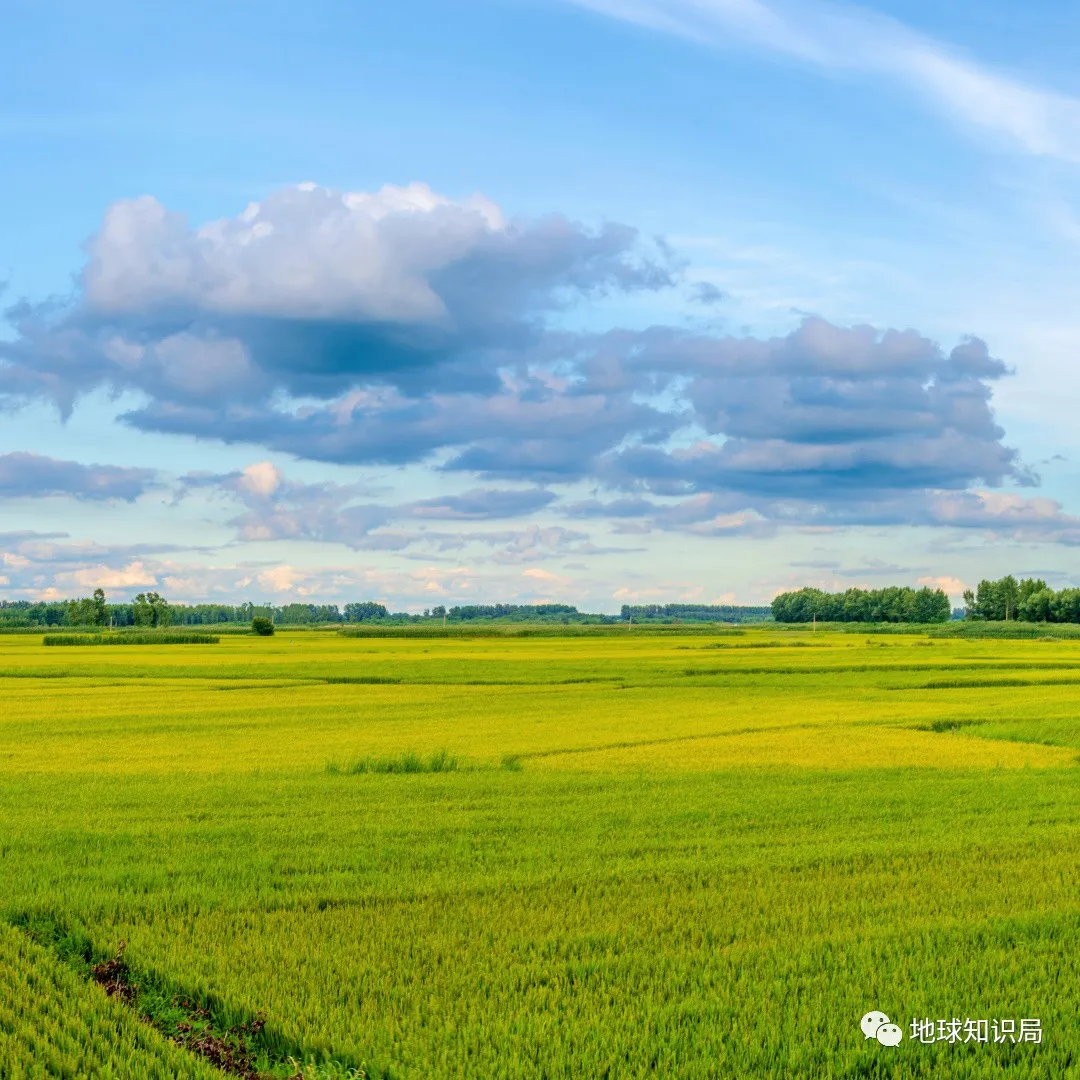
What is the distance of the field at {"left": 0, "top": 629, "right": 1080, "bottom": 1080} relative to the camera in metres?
7.84

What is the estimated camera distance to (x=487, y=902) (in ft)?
38.3

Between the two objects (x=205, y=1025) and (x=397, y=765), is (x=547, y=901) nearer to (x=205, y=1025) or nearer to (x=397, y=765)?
(x=205, y=1025)

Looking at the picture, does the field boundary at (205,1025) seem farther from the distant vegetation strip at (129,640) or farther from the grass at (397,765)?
the distant vegetation strip at (129,640)

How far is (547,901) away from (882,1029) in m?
4.59

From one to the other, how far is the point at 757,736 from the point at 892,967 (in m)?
21.7

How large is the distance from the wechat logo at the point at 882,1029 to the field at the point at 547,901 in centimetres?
8

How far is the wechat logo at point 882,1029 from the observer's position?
7738mm

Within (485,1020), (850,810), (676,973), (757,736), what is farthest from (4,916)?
(757,736)

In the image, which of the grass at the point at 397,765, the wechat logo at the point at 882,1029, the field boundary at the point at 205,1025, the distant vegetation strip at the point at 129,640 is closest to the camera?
the field boundary at the point at 205,1025

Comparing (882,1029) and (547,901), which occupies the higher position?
(882,1029)

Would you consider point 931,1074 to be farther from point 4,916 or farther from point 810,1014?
point 4,916

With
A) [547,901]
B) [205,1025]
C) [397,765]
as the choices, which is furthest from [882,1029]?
[397,765]

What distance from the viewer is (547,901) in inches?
461

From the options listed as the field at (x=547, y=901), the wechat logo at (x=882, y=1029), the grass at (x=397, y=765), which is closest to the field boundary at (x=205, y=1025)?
the field at (x=547, y=901)
